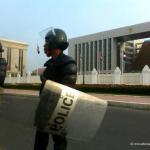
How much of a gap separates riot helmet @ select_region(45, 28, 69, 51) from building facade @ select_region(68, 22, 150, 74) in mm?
80662

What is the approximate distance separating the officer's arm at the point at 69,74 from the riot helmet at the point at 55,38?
225 mm

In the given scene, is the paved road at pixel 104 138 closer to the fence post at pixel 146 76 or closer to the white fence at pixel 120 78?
the fence post at pixel 146 76

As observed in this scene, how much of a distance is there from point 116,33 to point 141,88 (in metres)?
58.7

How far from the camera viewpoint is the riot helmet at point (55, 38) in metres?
4.04

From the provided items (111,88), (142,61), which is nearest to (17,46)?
(142,61)

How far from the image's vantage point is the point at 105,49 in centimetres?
9262

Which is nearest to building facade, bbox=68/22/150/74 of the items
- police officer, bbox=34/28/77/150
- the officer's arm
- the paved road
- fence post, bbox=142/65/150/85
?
fence post, bbox=142/65/150/85

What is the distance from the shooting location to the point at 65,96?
11.6 feet

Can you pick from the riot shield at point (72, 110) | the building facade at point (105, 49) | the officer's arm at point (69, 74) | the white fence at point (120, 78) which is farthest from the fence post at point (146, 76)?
the building facade at point (105, 49)

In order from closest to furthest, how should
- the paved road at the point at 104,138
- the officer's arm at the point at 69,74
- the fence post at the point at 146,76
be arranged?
the officer's arm at the point at 69,74 → the paved road at the point at 104,138 → the fence post at the point at 146,76

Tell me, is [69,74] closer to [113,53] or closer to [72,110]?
[72,110]

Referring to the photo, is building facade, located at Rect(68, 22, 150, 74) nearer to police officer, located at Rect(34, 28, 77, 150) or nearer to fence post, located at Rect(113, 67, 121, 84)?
fence post, located at Rect(113, 67, 121, 84)

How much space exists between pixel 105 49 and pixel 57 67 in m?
89.0

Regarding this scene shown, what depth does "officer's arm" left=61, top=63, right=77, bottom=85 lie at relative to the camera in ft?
12.9
